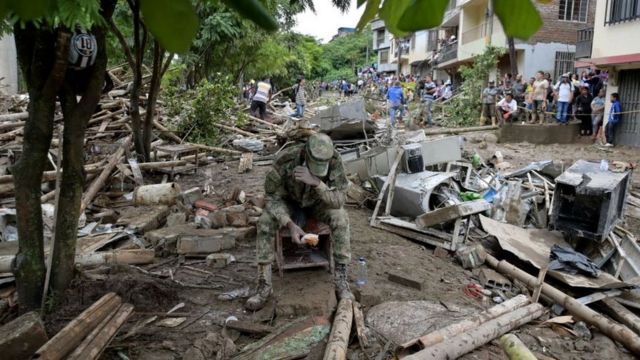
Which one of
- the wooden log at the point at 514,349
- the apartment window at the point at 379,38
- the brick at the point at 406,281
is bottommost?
the wooden log at the point at 514,349

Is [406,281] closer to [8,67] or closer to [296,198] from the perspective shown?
[296,198]

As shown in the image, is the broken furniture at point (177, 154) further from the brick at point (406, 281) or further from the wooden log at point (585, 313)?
the wooden log at point (585, 313)

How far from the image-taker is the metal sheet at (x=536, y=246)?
6228mm

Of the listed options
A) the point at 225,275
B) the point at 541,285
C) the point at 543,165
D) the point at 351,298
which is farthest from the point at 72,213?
the point at 543,165

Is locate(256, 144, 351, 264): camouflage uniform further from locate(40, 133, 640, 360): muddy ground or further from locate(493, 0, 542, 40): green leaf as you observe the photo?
locate(493, 0, 542, 40): green leaf

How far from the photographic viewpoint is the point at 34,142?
12.3ft

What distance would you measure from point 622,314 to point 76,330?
5.66 m

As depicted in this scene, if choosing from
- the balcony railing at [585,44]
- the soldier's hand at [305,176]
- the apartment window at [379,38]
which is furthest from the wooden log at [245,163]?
the apartment window at [379,38]

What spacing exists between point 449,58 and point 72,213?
2855 centimetres

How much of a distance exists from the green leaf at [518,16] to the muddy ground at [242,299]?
11.4ft

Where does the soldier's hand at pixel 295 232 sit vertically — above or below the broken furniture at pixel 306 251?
above

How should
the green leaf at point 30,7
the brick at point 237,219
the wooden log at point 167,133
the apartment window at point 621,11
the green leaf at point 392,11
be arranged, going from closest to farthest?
1. the green leaf at point 30,7
2. the green leaf at point 392,11
3. the brick at point 237,219
4. the wooden log at point 167,133
5. the apartment window at point 621,11

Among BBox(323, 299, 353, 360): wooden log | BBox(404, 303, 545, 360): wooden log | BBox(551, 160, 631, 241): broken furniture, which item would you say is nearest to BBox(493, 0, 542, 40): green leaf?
BBox(323, 299, 353, 360): wooden log

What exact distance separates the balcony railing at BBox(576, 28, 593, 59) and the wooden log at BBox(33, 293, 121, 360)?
57.8ft
